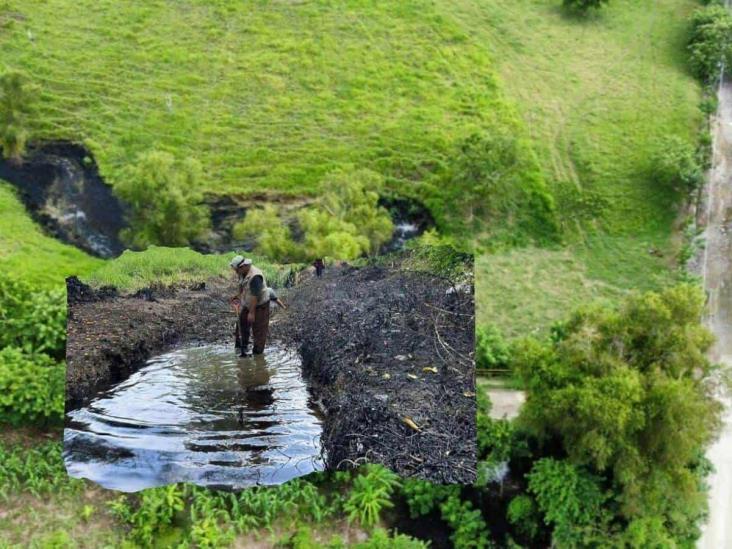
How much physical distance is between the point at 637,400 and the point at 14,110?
20.5 metres

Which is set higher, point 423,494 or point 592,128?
point 592,128

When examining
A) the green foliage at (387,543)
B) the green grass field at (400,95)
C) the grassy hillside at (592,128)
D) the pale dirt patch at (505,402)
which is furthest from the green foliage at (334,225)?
the green foliage at (387,543)

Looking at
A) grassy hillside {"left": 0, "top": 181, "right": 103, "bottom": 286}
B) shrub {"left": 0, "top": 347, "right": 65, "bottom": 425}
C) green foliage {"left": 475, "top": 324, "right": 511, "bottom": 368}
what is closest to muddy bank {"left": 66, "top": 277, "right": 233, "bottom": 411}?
shrub {"left": 0, "top": 347, "right": 65, "bottom": 425}

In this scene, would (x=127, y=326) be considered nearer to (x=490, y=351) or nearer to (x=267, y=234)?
(x=267, y=234)

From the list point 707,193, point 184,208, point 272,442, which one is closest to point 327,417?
point 272,442

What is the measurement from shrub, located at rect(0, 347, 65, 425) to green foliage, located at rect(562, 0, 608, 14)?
2515 centimetres

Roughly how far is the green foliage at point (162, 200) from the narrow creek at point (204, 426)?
310 inches

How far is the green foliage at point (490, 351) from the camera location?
17.9m

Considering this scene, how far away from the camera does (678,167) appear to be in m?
22.6

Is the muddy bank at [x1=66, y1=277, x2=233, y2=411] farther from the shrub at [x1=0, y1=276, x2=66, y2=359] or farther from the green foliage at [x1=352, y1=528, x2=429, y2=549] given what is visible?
Answer: the green foliage at [x1=352, y1=528, x2=429, y2=549]

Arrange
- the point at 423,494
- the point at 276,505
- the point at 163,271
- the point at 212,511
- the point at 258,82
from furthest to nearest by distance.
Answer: the point at 258,82 < the point at 423,494 < the point at 276,505 < the point at 212,511 < the point at 163,271

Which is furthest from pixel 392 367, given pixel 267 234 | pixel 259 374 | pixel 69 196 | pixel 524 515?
pixel 69 196

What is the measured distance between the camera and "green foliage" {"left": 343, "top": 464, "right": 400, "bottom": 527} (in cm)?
1457

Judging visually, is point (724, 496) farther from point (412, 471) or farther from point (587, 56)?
point (587, 56)
